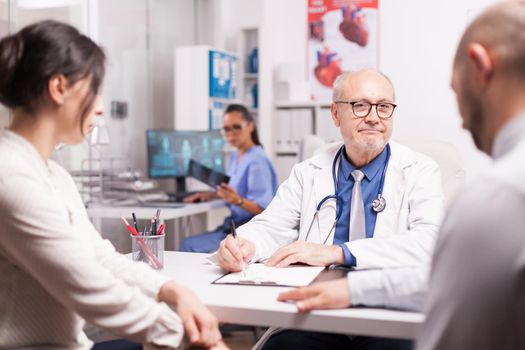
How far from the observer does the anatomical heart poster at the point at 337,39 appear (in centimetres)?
550

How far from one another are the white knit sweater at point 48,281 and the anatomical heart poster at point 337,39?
4466 millimetres

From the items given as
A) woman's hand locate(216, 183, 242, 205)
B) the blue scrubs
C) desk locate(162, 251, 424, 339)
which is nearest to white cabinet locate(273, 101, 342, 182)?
the blue scrubs

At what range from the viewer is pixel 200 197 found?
4203mm

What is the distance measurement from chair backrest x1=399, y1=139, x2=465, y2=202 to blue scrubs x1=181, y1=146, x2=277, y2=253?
5.65 ft

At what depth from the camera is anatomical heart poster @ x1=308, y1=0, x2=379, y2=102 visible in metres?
5.50

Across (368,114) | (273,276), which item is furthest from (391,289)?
(368,114)

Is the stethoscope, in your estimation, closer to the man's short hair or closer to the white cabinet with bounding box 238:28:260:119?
the man's short hair

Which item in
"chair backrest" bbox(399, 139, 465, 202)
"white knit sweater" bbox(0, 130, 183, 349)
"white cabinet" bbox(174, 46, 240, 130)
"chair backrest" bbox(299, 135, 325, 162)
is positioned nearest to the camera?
"white knit sweater" bbox(0, 130, 183, 349)

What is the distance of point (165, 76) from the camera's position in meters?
5.29

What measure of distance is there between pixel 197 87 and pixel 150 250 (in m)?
3.43

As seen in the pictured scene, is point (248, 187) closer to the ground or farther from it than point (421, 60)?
closer to the ground

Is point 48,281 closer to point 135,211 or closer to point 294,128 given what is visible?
point 135,211

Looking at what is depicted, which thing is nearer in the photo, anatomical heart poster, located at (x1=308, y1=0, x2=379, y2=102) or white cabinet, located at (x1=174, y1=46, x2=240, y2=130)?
white cabinet, located at (x1=174, y1=46, x2=240, y2=130)

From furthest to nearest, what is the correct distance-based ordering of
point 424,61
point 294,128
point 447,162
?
1. point 294,128
2. point 424,61
3. point 447,162
